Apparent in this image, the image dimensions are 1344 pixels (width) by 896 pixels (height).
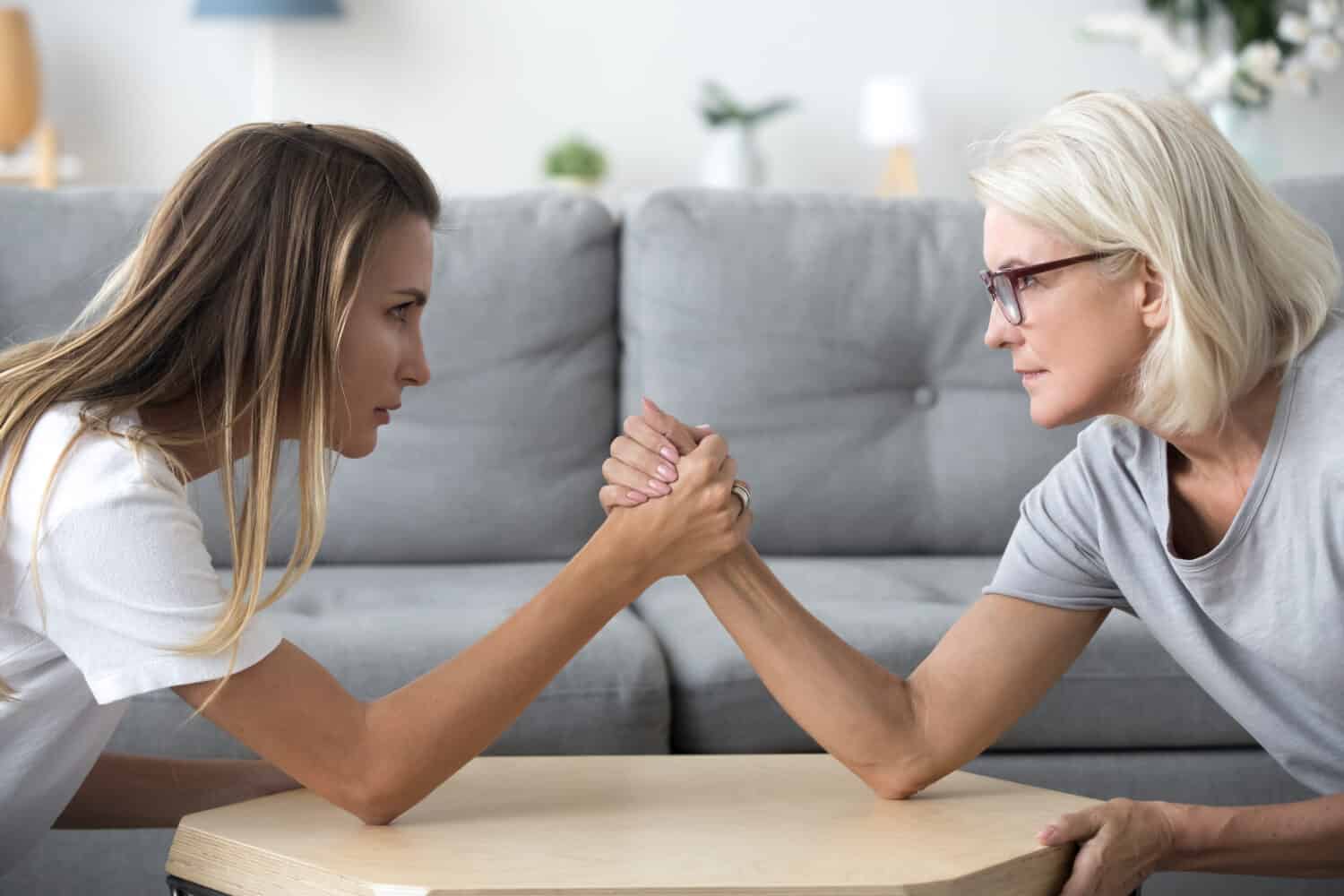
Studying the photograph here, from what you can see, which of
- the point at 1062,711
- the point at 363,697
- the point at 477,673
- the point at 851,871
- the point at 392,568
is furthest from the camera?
the point at 392,568

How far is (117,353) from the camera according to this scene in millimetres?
1159

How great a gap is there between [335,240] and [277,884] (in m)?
0.49

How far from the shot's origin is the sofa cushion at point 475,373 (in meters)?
2.29

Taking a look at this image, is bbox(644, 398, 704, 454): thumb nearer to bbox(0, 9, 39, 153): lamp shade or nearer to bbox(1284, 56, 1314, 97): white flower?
bbox(1284, 56, 1314, 97): white flower

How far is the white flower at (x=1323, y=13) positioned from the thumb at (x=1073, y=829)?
3.26 m

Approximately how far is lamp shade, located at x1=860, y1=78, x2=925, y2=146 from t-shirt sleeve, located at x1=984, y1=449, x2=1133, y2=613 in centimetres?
332

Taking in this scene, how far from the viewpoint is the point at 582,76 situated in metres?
4.80

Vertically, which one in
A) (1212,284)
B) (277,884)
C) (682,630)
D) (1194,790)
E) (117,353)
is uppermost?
(1212,284)

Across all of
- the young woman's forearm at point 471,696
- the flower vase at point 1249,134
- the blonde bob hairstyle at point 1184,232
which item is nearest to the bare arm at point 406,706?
the young woman's forearm at point 471,696

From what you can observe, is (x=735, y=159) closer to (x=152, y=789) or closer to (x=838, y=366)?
(x=838, y=366)

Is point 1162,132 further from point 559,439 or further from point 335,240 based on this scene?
point 559,439

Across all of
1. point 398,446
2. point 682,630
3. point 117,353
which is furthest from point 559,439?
point 117,353

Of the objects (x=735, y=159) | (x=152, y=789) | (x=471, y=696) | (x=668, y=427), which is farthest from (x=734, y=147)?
(x=471, y=696)

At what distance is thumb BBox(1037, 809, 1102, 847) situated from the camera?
109 centimetres
